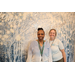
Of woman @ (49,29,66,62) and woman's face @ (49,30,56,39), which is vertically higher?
woman's face @ (49,30,56,39)

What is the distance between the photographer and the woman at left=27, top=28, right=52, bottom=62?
2.08m

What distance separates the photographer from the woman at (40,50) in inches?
82.0

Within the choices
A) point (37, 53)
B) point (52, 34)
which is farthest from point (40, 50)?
point (52, 34)

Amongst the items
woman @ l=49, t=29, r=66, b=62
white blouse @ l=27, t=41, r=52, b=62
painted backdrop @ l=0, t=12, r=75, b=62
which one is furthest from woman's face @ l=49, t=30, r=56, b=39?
white blouse @ l=27, t=41, r=52, b=62

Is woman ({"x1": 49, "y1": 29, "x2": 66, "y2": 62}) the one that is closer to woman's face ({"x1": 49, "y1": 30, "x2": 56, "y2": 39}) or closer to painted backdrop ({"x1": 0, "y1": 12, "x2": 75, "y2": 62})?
woman's face ({"x1": 49, "y1": 30, "x2": 56, "y2": 39})

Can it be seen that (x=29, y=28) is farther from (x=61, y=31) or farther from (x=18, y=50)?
(x=61, y=31)

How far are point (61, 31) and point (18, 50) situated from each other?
1.30 meters

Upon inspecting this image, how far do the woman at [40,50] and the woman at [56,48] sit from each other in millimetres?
120

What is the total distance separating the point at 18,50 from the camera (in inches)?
87.5

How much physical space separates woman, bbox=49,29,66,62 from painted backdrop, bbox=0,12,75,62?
12 centimetres

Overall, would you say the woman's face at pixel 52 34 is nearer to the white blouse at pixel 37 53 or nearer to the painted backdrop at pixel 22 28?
the painted backdrop at pixel 22 28

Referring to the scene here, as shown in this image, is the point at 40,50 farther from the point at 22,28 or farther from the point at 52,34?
the point at 22,28

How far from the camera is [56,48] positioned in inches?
85.3
